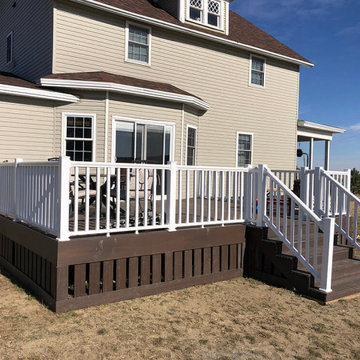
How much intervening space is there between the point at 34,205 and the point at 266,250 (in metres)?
3.36

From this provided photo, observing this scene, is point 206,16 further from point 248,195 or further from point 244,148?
point 248,195

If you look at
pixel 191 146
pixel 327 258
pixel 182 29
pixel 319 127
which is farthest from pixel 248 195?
pixel 319 127

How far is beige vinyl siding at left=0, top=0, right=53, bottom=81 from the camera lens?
899 centimetres

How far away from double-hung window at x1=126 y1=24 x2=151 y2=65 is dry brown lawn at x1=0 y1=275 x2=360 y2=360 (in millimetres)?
7282

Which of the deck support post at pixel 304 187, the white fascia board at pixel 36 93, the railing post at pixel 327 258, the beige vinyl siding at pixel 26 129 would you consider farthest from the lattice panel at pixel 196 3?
the railing post at pixel 327 258

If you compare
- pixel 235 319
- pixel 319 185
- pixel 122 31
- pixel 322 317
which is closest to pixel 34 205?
pixel 235 319

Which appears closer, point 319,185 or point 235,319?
point 235,319

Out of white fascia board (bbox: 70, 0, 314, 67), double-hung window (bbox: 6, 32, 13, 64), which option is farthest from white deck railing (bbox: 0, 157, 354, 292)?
double-hung window (bbox: 6, 32, 13, 64)

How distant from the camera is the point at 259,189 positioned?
5.61 metres

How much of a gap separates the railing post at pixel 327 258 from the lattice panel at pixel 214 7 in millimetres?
9370

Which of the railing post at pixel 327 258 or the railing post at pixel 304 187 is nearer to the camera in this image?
the railing post at pixel 327 258

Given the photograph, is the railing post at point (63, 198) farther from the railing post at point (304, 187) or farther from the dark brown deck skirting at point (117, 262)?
the railing post at point (304, 187)

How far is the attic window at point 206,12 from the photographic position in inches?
449

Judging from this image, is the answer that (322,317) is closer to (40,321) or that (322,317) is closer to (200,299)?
(200,299)
